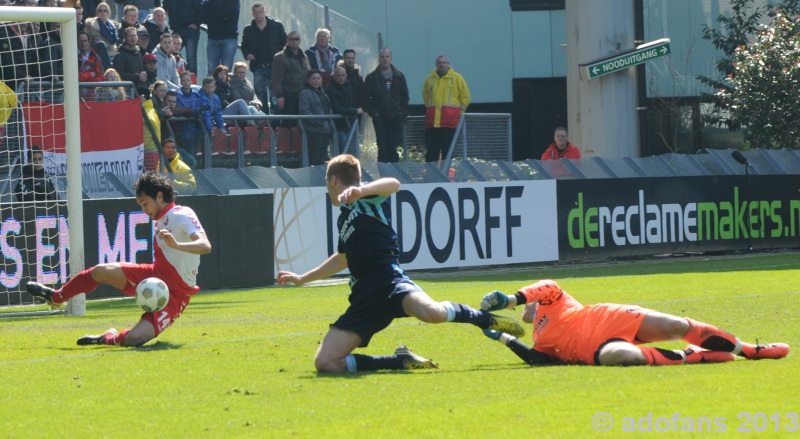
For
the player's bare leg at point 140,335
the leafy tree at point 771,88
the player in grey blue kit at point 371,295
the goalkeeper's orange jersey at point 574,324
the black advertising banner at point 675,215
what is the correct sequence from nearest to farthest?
the goalkeeper's orange jersey at point 574,324
the player in grey blue kit at point 371,295
the player's bare leg at point 140,335
the black advertising banner at point 675,215
the leafy tree at point 771,88

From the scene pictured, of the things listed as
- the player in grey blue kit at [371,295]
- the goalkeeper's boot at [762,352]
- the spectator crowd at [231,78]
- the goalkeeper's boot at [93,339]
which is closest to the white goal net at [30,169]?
the spectator crowd at [231,78]

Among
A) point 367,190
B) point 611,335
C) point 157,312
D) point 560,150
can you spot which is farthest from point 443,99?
point 611,335

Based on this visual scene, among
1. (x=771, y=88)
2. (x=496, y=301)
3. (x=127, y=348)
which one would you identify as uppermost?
(x=771, y=88)

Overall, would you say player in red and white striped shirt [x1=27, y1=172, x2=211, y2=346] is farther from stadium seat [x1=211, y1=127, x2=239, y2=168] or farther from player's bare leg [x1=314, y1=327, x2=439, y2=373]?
stadium seat [x1=211, y1=127, x2=239, y2=168]

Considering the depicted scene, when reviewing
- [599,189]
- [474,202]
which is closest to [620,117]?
[599,189]

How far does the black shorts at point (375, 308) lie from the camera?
9406 millimetres

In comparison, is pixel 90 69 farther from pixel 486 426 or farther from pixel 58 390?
pixel 486 426

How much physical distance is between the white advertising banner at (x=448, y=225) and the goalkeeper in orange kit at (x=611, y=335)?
11.8 m

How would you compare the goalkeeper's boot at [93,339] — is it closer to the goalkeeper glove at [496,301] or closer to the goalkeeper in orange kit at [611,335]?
the goalkeeper in orange kit at [611,335]

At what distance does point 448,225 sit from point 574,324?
13351mm

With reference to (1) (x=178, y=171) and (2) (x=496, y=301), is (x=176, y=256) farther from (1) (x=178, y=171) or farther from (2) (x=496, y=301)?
(1) (x=178, y=171)

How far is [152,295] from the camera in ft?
36.9

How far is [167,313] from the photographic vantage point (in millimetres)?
11539

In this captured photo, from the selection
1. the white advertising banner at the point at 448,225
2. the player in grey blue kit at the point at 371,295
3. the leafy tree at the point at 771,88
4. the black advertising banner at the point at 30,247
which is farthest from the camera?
the leafy tree at the point at 771,88
